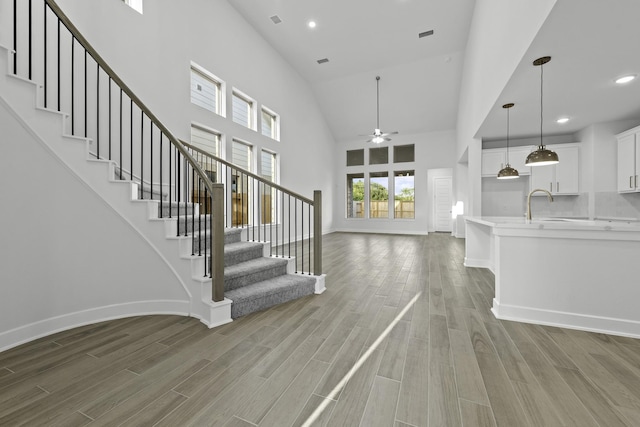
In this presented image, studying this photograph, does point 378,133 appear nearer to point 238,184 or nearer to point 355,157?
point 355,157

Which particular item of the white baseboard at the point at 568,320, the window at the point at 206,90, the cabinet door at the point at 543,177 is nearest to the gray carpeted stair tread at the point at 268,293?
the white baseboard at the point at 568,320

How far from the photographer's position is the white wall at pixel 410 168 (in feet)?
33.0

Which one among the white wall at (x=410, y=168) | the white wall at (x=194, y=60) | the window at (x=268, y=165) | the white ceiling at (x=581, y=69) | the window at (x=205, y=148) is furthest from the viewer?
the white wall at (x=410, y=168)

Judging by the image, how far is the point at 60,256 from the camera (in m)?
2.30

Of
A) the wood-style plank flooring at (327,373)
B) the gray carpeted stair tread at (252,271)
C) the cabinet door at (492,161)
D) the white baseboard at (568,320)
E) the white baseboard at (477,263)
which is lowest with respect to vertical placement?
the wood-style plank flooring at (327,373)

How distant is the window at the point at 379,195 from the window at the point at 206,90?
7059mm

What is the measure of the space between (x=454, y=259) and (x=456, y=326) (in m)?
3.49

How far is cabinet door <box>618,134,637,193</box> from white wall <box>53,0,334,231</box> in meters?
7.06

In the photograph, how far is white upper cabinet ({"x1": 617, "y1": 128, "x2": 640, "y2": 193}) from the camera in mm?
4223

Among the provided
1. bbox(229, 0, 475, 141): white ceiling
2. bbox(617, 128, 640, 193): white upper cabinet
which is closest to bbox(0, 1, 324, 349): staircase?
bbox(229, 0, 475, 141): white ceiling

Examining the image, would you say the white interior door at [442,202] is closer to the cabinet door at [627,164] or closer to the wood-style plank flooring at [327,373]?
the cabinet door at [627,164]

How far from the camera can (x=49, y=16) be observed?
10.3 ft

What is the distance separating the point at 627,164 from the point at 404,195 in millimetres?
6447

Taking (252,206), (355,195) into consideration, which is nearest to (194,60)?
(252,206)
